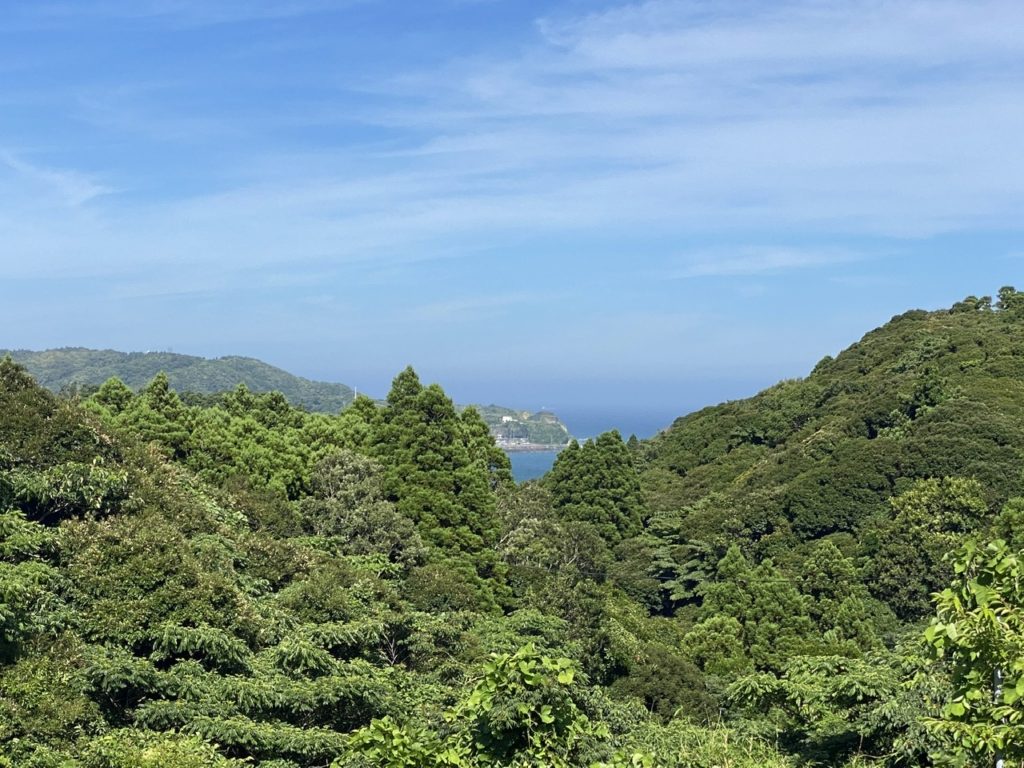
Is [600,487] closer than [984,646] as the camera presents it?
No

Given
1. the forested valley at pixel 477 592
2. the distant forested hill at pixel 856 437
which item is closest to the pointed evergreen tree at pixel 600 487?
the forested valley at pixel 477 592

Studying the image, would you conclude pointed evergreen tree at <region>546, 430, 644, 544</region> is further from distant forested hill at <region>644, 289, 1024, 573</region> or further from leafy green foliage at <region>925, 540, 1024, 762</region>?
leafy green foliage at <region>925, 540, 1024, 762</region>

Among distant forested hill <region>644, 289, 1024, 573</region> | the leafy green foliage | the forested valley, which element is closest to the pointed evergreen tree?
the forested valley

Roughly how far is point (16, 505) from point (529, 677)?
Answer: 12454 mm

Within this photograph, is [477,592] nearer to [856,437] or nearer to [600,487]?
[600,487]

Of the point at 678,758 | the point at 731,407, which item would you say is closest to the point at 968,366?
the point at 731,407

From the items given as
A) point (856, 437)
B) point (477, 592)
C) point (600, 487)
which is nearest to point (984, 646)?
point (477, 592)

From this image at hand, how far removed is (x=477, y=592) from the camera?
77.9 feet

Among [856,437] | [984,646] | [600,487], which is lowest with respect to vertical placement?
[600,487]

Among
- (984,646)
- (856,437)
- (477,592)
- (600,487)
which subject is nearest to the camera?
(984,646)

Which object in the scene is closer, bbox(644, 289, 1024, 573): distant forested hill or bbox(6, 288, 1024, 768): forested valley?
bbox(6, 288, 1024, 768): forested valley

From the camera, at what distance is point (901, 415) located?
148 ft

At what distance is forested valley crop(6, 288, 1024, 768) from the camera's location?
8.02m

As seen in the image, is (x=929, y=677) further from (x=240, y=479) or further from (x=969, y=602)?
(x=240, y=479)
